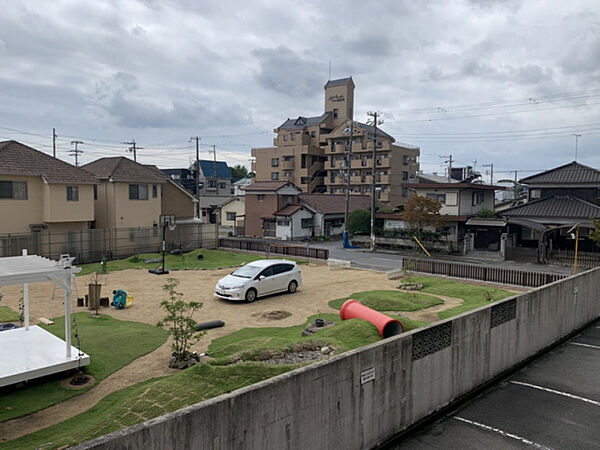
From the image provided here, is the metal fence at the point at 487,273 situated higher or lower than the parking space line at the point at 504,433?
higher

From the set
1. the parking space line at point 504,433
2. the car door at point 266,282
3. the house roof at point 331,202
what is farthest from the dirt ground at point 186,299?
the house roof at point 331,202

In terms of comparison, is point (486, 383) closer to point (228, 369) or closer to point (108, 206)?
point (228, 369)

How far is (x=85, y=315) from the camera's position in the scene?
15.6 metres

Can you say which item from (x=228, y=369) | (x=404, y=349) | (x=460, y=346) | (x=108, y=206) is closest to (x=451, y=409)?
→ (x=460, y=346)

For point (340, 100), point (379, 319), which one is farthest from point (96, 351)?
point (340, 100)

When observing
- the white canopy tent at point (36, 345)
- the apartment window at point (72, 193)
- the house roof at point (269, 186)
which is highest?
the house roof at point (269, 186)

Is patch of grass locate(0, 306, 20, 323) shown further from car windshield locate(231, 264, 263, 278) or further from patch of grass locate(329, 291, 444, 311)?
patch of grass locate(329, 291, 444, 311)

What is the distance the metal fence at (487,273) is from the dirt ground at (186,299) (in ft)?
7.91

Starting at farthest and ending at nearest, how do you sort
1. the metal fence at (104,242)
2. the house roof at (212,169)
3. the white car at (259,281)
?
the house roof at (212,169) < the metal fence at (104,242) < the white car at (259,281)

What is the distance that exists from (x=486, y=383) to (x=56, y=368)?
9299 millimetres

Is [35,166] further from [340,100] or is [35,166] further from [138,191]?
[340,100]

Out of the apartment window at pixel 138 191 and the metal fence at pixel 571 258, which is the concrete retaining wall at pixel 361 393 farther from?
the apartment window at pixel 138 191

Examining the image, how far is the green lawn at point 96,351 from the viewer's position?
8.80 metres

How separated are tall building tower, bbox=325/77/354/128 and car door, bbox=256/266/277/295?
182 ft
